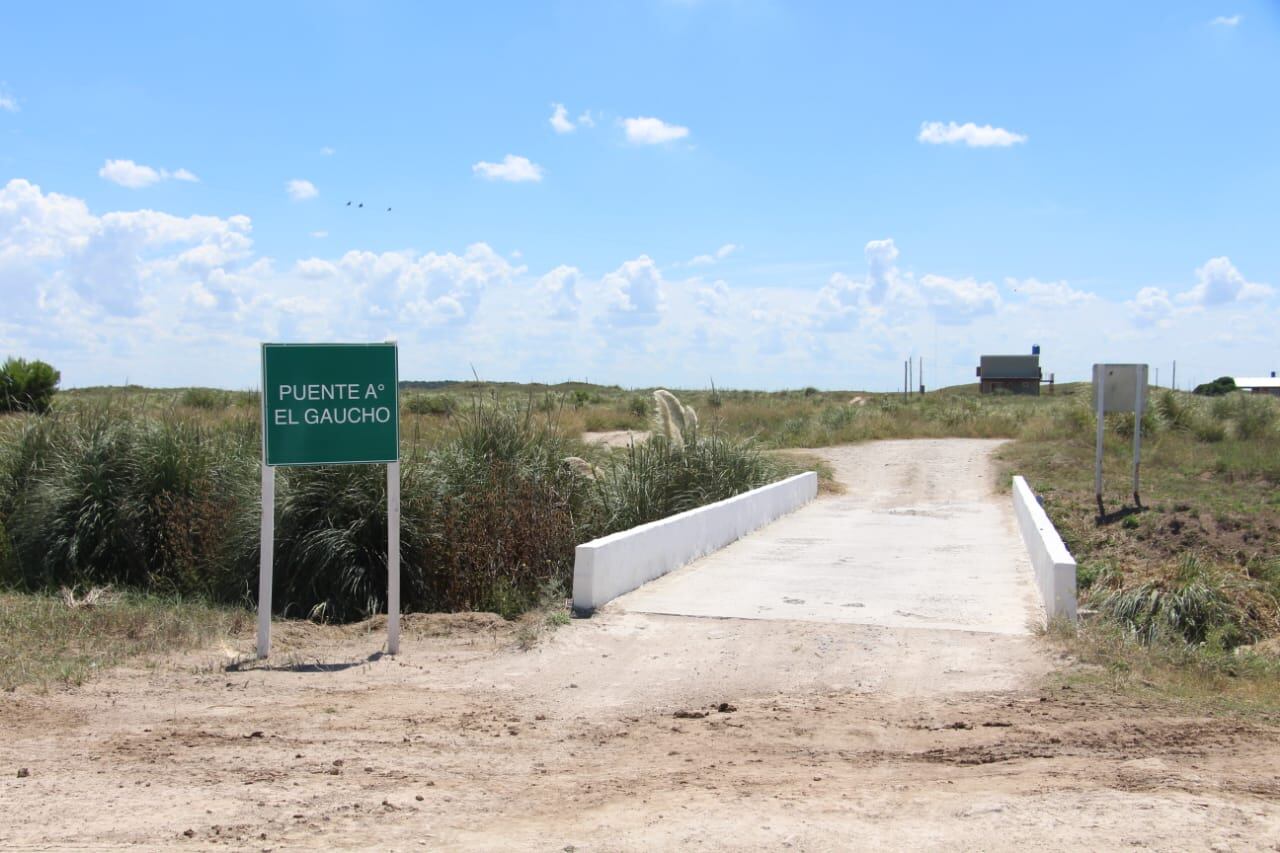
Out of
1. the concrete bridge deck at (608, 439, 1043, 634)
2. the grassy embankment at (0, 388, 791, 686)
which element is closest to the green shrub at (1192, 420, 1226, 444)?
the concrete bridge deck at (608, 439, 1043, 634)

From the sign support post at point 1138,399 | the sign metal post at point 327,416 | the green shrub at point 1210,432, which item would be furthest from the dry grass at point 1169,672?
the green shrub at point 1210,432

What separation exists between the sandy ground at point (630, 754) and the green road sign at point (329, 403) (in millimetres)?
1513

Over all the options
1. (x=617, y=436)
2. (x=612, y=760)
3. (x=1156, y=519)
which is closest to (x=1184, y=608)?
(x=1156, y=519)

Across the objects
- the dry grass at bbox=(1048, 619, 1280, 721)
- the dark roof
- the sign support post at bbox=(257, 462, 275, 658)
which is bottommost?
the dry grass at bbox=(1048, 619, 1280, 721)

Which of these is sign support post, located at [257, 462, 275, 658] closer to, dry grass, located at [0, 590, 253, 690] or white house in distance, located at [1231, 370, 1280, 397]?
dry grass, located at [0, 590, 253, 690]

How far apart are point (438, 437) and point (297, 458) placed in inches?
239

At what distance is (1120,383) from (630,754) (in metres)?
16.1

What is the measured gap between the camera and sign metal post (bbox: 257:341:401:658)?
788cm

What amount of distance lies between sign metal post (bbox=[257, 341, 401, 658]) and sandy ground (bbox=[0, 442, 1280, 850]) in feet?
2.53

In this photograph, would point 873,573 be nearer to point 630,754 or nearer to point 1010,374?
point 630,754

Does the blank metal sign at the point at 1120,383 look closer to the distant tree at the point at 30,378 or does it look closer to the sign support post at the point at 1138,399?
the sign support post at the point at 1138,399

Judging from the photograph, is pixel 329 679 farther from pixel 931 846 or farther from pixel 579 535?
pixel 579 535

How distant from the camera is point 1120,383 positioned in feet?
63.2

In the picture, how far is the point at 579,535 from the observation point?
13.7 meters
